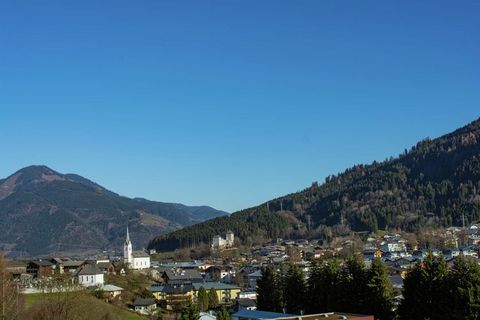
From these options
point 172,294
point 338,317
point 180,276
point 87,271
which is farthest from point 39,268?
point 338,317

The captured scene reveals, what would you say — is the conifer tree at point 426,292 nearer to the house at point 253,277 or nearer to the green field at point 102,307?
the green field at point 102,307

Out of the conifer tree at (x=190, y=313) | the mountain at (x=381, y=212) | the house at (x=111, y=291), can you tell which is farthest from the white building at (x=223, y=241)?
the conifer tree at (x=190, y=313)

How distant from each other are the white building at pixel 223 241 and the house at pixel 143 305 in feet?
276

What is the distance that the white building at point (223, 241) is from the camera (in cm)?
14152

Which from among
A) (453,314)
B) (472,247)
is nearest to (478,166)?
(472,247)

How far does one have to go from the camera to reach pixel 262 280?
46.3 meters

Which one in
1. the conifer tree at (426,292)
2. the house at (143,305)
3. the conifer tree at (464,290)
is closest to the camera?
the conifer tree at (464,290)

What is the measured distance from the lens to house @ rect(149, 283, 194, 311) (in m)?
59.4

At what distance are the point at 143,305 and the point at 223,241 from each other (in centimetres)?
9346

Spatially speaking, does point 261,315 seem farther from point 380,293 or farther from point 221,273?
point 221,273

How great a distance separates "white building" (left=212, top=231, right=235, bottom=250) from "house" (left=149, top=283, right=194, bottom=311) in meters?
73.9

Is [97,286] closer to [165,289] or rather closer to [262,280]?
[165,289]

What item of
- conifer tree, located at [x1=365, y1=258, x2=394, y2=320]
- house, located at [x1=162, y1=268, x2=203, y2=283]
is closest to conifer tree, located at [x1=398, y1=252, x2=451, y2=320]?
conifer tree, located at [x1=365, y1=258, x2=394, y2=320]

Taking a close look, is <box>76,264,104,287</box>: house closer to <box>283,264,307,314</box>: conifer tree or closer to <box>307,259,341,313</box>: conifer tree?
<box>283,264,307,314</box>: conifer tree
